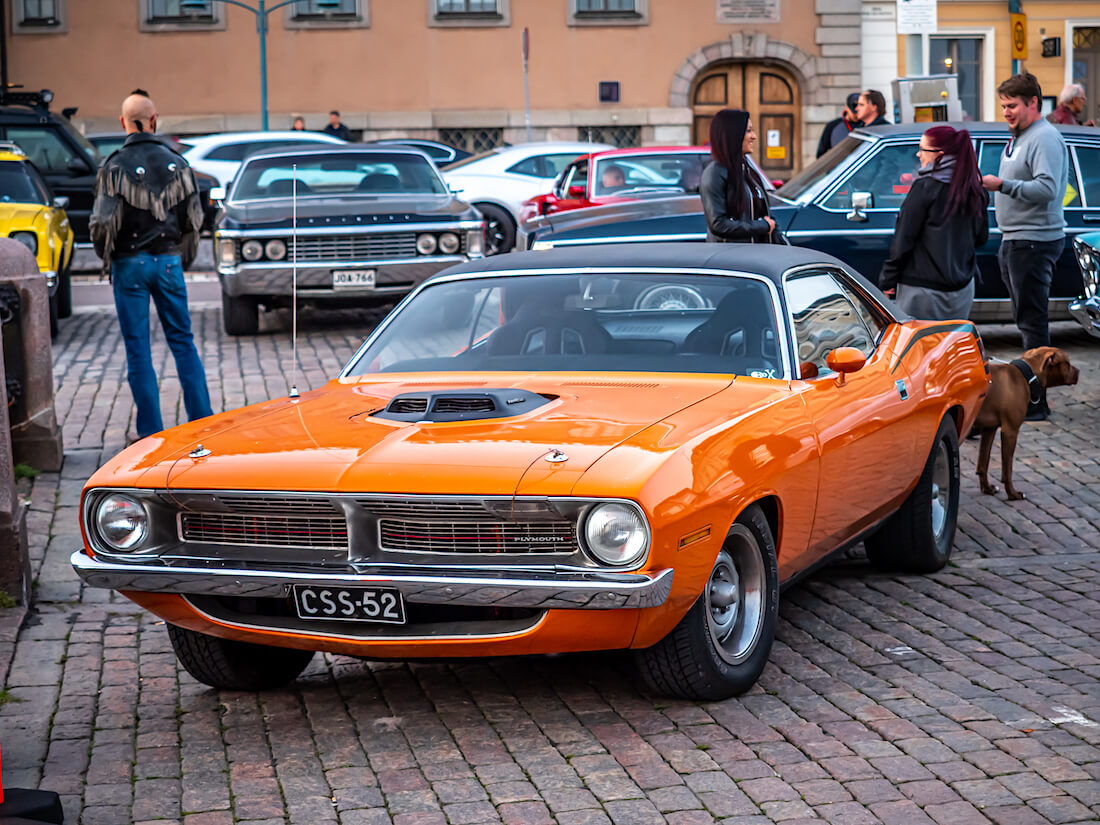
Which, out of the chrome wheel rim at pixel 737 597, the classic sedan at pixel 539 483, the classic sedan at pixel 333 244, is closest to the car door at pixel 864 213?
the classic sedan at pixel 333 244

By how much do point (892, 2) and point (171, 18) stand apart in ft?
52.0

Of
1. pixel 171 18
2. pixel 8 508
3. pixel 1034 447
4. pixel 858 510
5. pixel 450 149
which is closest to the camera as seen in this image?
pixel 858 510

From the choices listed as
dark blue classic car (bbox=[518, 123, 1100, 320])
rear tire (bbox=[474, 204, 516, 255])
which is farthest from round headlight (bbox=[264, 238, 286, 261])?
rear tire (bbox=[474, 204, 516, 255])

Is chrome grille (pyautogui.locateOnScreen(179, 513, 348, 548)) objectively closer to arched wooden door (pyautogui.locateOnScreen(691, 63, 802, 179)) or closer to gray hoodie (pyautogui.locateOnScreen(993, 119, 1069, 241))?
gray hoodie (pyautogui.locateOnScreen(993, 119, 1069, 241))

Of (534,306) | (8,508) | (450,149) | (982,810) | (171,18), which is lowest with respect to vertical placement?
(982,810)

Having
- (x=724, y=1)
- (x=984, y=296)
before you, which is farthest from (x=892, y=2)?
(x=984, y=296)

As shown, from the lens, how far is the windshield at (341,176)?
572 inches

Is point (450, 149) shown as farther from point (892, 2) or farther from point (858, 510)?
point (858, 510)

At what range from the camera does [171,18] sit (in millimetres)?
34000

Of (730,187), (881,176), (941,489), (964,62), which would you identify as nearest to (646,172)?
(881,176)

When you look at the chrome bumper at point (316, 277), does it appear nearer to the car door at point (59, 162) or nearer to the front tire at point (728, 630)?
the car door at point (59, 162)

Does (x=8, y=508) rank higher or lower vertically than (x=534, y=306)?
lower

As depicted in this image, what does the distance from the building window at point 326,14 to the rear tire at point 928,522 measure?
29031 millimetres

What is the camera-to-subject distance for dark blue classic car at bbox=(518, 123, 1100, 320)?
40.5 feet
